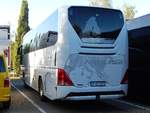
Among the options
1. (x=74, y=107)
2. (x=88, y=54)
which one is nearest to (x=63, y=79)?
(x=88, y=54)

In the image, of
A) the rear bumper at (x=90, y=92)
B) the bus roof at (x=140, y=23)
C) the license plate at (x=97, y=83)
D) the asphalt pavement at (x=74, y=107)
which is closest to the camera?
the rear bumper at (x=90, y=92)

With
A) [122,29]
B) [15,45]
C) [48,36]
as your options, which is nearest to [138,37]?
[122,29]

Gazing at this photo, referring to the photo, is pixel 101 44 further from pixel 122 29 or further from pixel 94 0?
pixel 94 0

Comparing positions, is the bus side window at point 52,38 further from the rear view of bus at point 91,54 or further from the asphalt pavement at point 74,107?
the asphalt pavement at point 74,107

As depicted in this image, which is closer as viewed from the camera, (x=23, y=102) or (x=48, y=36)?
(x=48, y=36)

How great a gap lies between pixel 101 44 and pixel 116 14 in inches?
46.9

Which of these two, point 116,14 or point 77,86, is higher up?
point 116,14

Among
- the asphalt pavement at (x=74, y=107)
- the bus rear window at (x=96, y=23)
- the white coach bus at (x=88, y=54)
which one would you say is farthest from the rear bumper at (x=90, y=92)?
the bus rear window at (x=96, y=23)

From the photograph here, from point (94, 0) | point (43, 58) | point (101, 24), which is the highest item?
point (94, 0)

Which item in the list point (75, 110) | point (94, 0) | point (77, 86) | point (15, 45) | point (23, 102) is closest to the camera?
A: point (77, 86)

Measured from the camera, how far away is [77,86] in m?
13.3

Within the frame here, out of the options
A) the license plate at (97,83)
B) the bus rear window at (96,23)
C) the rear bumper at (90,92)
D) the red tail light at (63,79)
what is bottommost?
the rear bumper at (90,92)

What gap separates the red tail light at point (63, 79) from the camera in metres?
13.2

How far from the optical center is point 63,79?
13.2 m
